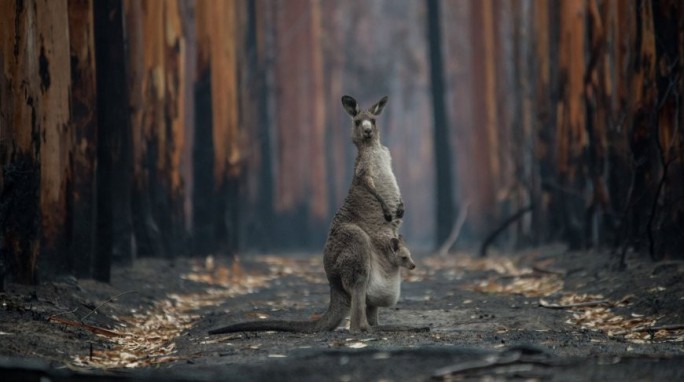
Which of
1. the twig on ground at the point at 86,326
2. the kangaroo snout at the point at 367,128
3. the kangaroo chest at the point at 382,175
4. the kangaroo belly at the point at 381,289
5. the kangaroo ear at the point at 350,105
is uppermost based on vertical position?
the kangaroo ear at the point at 350,105

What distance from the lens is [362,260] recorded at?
9.91m

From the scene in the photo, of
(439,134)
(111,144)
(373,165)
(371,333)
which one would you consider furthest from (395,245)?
(439,134)

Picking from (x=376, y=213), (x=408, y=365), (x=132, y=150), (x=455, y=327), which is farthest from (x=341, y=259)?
(x=132, y=150)

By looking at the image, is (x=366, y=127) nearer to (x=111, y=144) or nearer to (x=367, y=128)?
(x=367, y=128)

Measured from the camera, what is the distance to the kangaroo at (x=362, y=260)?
32.6 feet

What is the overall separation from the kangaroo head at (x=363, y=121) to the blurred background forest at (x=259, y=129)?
10.1 feet

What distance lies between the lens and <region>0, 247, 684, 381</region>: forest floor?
7.72 meters

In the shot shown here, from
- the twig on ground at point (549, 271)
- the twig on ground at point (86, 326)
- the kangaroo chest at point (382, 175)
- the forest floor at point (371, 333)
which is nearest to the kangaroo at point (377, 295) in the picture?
the forest floor at point (371, 333)

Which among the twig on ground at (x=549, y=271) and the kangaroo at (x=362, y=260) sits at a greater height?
the kangaroo at (x=362, y=260)

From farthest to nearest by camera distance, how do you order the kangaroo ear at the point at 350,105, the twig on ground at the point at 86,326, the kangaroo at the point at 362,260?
the kangaroo ear at the point at 350,105 < the twig on ground at the point at 86,326 < the kangaroo at the point at 362,260

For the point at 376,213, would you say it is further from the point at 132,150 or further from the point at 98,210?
the point at 132,150

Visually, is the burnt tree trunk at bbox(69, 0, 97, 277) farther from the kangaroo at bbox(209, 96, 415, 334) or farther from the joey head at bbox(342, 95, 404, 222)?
the joey head at bbox(342, 95, 404, 222)

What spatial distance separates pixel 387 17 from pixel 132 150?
46599 mm

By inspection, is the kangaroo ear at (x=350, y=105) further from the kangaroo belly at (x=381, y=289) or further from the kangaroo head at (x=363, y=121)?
the kangaroo belly at (x=381, y=289)
